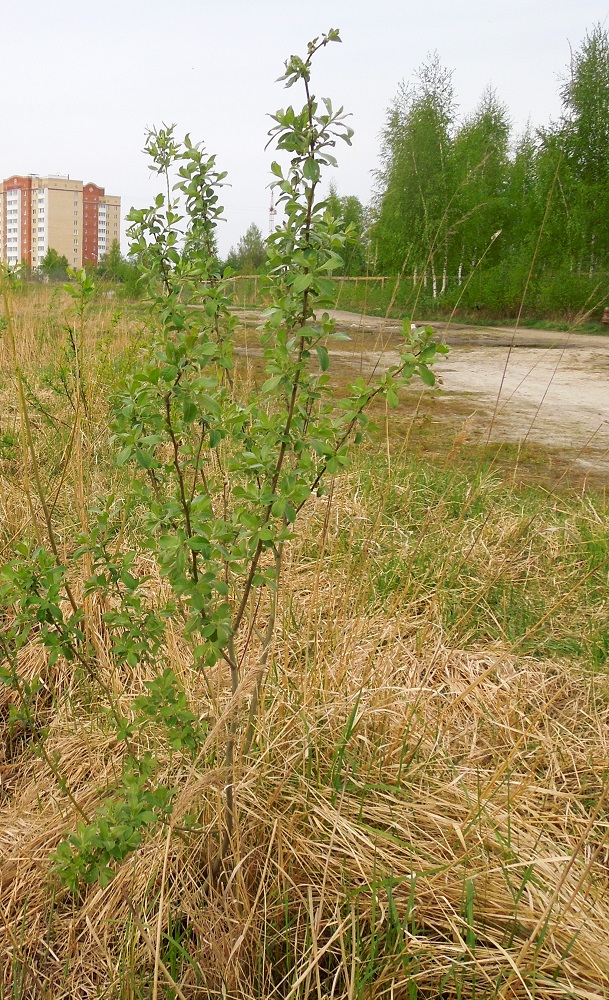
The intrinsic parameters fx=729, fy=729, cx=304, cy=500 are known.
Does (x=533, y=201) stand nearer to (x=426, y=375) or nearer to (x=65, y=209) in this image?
(x=65, y=209)

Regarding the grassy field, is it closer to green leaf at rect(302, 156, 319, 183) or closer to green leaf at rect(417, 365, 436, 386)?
green leaf at rect(417, 365, 436, 386)

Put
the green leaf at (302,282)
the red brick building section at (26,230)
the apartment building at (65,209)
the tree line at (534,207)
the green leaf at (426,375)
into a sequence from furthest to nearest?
the apartment building at (65,209) < the tree line at (534,207) < the red brick building section at (26,230) < the green leaf at (426,375) < the green leaf at (302,282)

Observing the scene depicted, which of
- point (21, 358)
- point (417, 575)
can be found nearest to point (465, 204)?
point (21, 358)

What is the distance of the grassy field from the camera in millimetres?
1342

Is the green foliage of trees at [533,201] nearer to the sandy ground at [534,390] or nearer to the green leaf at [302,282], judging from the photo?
the sandy ground at [534,390]

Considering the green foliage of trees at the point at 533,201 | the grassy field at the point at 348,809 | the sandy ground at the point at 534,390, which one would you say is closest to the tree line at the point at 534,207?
the green foliage of trees at the point at 533,201

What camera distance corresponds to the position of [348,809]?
1.58 metres

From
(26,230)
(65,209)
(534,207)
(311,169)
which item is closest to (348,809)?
(311,169)

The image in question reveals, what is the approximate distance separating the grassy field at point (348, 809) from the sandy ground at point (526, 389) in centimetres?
80

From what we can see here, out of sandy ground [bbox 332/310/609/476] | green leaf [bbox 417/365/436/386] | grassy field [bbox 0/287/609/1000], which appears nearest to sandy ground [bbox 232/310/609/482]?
sandy ground [bbox 332/310/609/476]

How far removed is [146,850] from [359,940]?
52 centimetres

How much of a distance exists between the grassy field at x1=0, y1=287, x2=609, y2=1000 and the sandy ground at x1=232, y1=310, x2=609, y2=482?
80 centimetres

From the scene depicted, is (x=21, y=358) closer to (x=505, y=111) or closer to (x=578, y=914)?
(x=578, y=914)

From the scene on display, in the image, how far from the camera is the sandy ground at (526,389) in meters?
4.11
